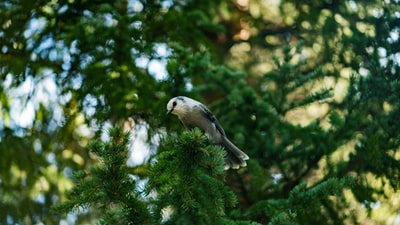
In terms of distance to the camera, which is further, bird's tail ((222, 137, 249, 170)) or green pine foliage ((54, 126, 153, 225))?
bird's tail ((222, 137, 249, 170))

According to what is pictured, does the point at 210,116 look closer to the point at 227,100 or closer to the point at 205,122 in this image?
the point at 205,122

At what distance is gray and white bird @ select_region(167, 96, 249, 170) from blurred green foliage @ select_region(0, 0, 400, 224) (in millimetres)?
115

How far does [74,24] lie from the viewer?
577 cm

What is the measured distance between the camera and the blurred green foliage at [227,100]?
Answer: 4.45 metres

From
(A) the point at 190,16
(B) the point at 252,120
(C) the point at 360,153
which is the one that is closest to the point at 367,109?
(C) the point at 360,153

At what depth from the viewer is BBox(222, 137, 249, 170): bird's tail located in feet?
15.0

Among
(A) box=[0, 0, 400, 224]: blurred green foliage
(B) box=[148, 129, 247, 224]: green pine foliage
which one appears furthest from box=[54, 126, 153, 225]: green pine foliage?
(A) box=[0, 0, 400, 224]: blurred green foliage

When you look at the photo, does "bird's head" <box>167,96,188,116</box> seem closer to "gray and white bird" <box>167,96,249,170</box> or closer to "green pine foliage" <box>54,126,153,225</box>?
"gray and white bird" <box>167,96,249,170</box>

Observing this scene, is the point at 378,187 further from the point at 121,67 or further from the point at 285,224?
the point at 121,67

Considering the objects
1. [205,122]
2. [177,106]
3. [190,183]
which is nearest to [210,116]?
[205,122]

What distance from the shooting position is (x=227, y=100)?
5180 millimetres

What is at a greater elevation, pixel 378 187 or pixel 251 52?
pixel 378 187

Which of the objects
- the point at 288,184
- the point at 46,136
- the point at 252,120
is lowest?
the point at 46,136

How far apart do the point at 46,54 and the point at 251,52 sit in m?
2.90
